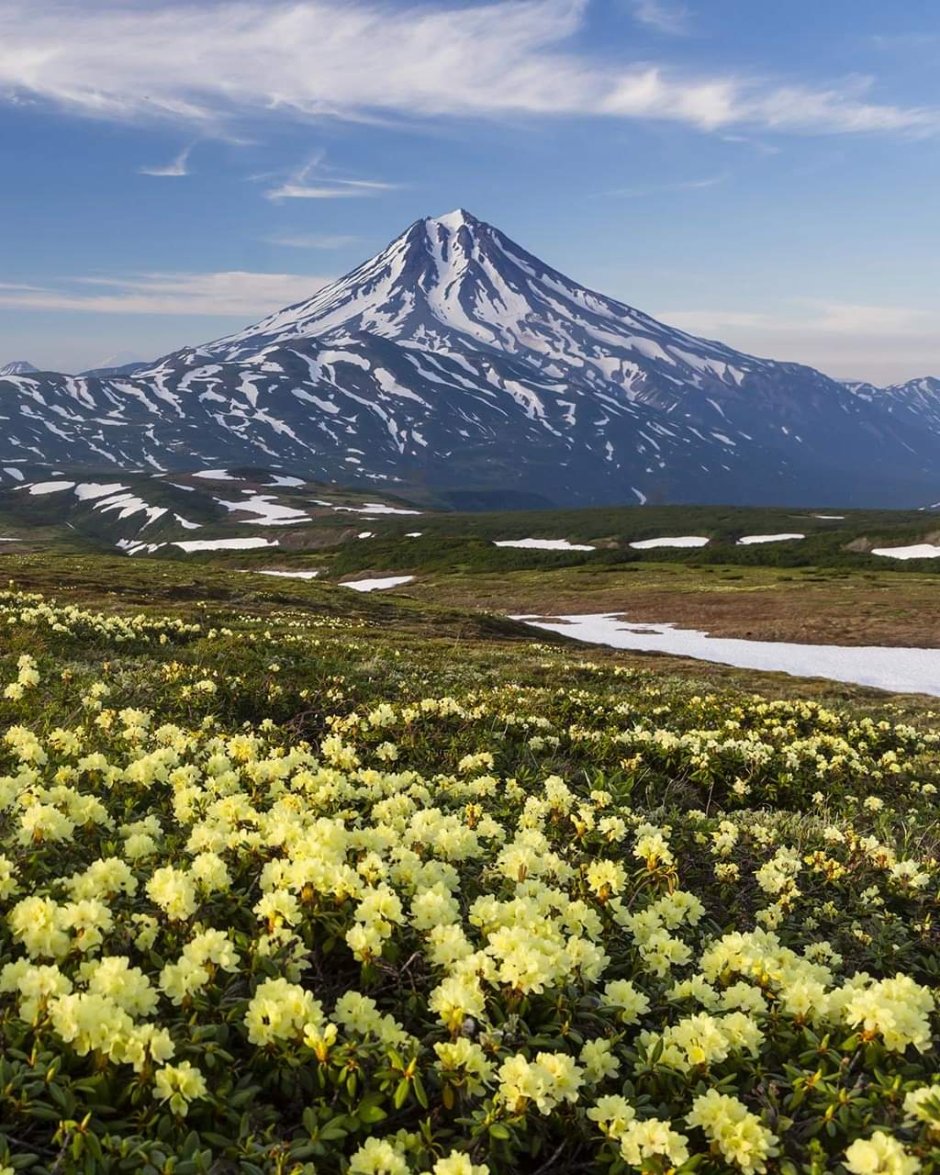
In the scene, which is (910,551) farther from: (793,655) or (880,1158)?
(880,1158)

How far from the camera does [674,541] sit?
175125 millimetres

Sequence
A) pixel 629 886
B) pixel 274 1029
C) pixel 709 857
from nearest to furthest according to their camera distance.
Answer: pixel 274 1029 → pixel 629 886 → pixel 709 857

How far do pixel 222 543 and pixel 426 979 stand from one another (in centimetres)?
18875

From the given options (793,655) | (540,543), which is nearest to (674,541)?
(540,543)

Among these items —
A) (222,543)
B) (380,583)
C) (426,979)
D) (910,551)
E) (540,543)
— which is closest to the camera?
(426,979)

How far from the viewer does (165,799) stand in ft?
23.6

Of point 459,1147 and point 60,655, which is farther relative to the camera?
point 60,655

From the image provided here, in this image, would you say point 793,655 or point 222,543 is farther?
point 222,543

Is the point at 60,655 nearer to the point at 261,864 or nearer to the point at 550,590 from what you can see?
the point at 261,864

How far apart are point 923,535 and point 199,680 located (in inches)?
6534

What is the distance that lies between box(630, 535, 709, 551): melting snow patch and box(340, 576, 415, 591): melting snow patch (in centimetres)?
6993

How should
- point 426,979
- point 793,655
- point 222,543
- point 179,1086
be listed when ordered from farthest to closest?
point 222,543, point 793,655, point 426,979, point 179,1086

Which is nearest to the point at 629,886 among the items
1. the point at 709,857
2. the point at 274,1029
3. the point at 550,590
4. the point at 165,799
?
the point at 709,857

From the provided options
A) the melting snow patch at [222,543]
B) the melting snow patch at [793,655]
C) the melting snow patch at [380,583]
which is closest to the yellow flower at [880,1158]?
the melting snow patch at [793,655]
